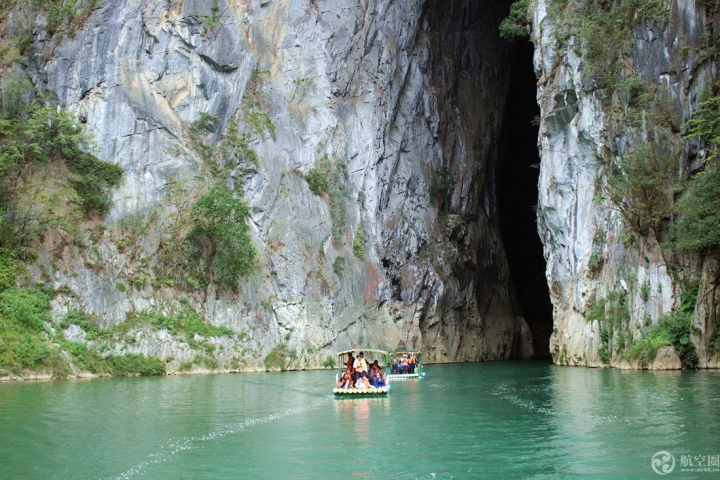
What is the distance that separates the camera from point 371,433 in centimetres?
1730

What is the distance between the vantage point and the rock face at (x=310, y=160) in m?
46.9

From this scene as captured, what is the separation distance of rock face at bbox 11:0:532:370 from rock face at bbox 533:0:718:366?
1.04 m

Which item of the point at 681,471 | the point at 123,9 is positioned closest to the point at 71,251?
the point at 123,9

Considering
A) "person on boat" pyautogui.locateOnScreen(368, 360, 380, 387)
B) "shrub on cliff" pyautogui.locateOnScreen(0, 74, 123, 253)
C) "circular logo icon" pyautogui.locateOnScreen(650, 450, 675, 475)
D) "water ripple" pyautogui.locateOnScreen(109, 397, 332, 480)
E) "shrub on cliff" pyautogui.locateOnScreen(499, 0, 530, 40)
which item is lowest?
"water ripple" pyautogui.locateOnScreen(109, 397, 332, 480)

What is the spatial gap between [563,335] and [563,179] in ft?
32.3

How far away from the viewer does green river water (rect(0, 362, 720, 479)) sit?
13.0 meters

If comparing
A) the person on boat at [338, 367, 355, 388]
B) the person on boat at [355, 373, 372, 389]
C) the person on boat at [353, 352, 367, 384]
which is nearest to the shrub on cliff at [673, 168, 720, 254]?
the person on boat at [353, 352, 367, 384]

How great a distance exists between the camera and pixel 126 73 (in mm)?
51094

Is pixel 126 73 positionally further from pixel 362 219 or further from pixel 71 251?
pixel 362 219

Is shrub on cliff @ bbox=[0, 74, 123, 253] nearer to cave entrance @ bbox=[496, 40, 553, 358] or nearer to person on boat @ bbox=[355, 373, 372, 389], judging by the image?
person on boat @ bbox=[355, 373, 372, 389]

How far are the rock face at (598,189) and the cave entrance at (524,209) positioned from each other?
91.9ft

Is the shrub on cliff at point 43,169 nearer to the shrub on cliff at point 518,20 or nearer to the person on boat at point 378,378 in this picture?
the person on boat at point 378,378

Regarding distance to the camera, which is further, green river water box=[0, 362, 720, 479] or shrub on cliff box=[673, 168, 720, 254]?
shrub on cliff box=[673, 168, 720, 254]

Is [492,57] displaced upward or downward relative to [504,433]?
upward
